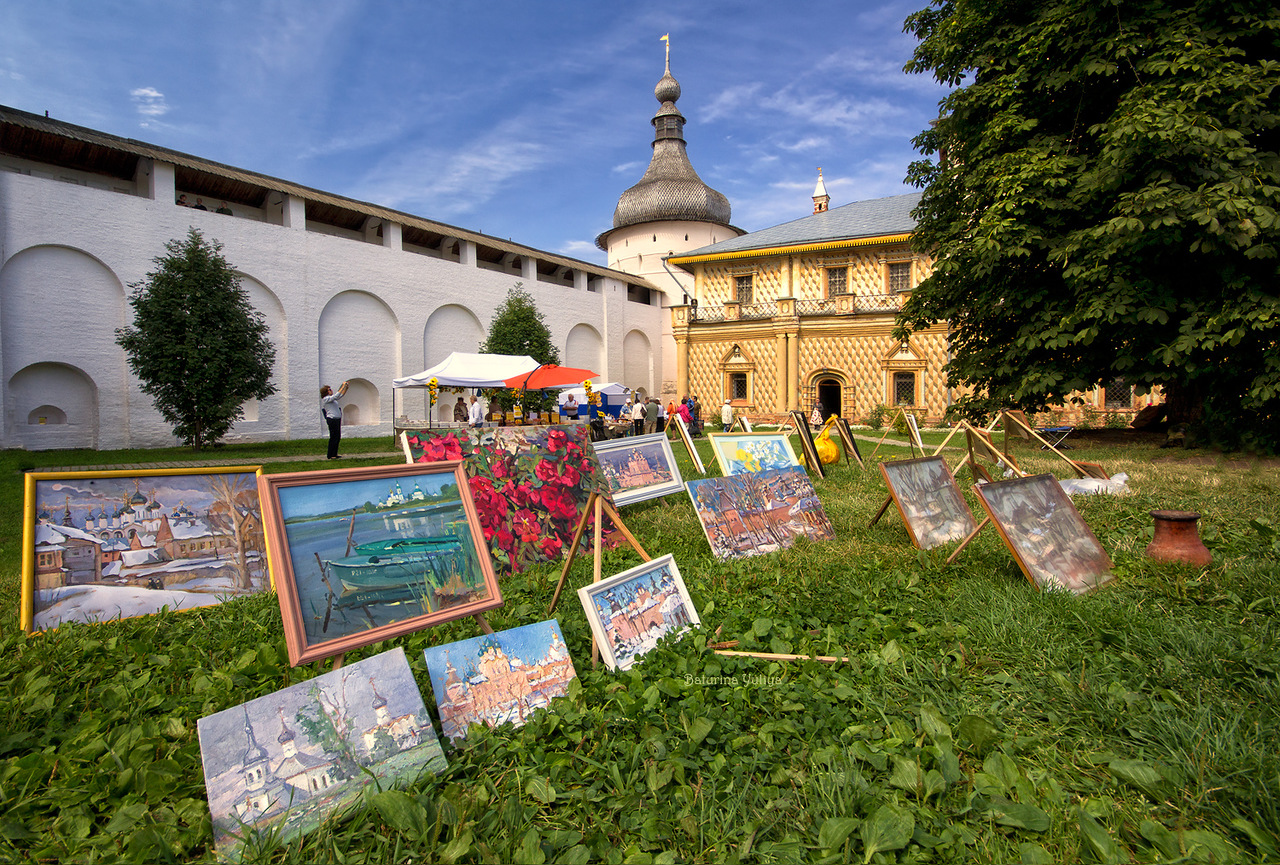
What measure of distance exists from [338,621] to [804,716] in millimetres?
1951

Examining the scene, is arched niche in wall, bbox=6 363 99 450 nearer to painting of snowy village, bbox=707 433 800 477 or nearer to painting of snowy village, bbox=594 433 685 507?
painting of snowy village, bbox=594 433 685 507

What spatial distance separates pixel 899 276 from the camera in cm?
2483

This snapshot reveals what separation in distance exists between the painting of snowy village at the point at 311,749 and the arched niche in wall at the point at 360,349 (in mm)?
20253

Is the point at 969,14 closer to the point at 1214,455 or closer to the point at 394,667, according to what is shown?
the point at 1214,455

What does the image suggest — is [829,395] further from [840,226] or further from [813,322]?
[840,226]

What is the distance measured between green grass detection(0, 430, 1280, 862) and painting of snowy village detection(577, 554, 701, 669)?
0.12 metres

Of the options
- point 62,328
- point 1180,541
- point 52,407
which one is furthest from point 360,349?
point 1180,541

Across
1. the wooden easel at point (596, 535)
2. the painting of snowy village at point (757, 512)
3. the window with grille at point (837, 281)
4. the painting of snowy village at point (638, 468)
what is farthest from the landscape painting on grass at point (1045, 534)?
the window with grille at point (837, 281)

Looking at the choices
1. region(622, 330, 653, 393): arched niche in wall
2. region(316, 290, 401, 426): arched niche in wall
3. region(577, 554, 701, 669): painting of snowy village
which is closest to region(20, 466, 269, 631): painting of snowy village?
Answer: region(577, 554, 701, 669): painting of snowy village

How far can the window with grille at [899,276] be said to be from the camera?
24.6 meters

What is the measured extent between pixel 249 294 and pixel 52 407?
5.57 metres

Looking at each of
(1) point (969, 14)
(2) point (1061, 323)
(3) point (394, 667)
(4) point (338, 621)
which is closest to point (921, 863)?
(3) point (394, 667)

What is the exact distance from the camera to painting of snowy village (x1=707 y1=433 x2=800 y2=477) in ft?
23.3

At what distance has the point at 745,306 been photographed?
2772 cm
